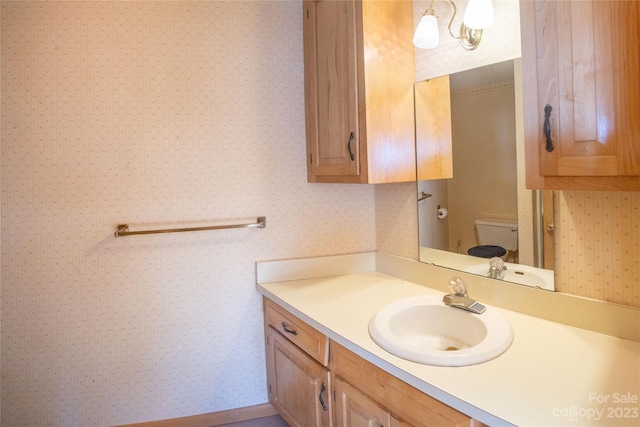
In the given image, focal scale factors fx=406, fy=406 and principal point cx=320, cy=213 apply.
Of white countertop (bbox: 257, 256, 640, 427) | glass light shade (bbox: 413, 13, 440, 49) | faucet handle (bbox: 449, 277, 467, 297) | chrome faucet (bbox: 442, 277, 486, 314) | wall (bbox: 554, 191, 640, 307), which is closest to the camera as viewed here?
white countertop (bbox: 257, 256, 640, 427)

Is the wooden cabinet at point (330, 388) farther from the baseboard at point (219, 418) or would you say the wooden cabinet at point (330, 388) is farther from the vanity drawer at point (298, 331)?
the baseboard at point (219, 418)

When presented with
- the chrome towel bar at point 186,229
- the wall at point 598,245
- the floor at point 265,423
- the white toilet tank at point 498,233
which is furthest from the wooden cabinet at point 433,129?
the floor at point 265,423

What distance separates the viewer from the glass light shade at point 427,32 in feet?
5.30

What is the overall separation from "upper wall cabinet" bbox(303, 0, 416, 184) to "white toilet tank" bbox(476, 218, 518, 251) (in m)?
0.39

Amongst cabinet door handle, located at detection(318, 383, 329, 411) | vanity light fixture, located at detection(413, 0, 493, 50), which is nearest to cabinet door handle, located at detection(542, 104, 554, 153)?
vanity light fixture, located at detection(413, 0, 493, 50)

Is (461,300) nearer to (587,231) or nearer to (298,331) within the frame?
(587,231)

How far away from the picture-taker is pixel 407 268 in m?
1.98

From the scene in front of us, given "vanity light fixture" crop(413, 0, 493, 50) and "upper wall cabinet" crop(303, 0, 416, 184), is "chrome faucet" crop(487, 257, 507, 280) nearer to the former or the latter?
"upper wall cabinet" crop(303, 0, 416, 184)

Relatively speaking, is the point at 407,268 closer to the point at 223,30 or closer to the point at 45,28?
the point at 223,30

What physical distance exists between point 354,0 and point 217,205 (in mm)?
1128

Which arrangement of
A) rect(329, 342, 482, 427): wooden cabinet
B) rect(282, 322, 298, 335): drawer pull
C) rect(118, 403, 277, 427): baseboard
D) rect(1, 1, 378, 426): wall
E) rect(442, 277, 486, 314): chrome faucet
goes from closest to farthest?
1. rect(329, 342, 482, 427): wooden cabinet
2. rect(442, 277, 486, 314): chrome faucet
3. rect(282, 322, 298, 335): drawer pull
4. rect(1, 1, 378, 426): wall
5. rect(118, 403, 277, 427): baseboard

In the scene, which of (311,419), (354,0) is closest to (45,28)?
(354,0)

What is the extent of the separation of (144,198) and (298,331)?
977mm

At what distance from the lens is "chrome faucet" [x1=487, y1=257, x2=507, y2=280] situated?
5.01ft
